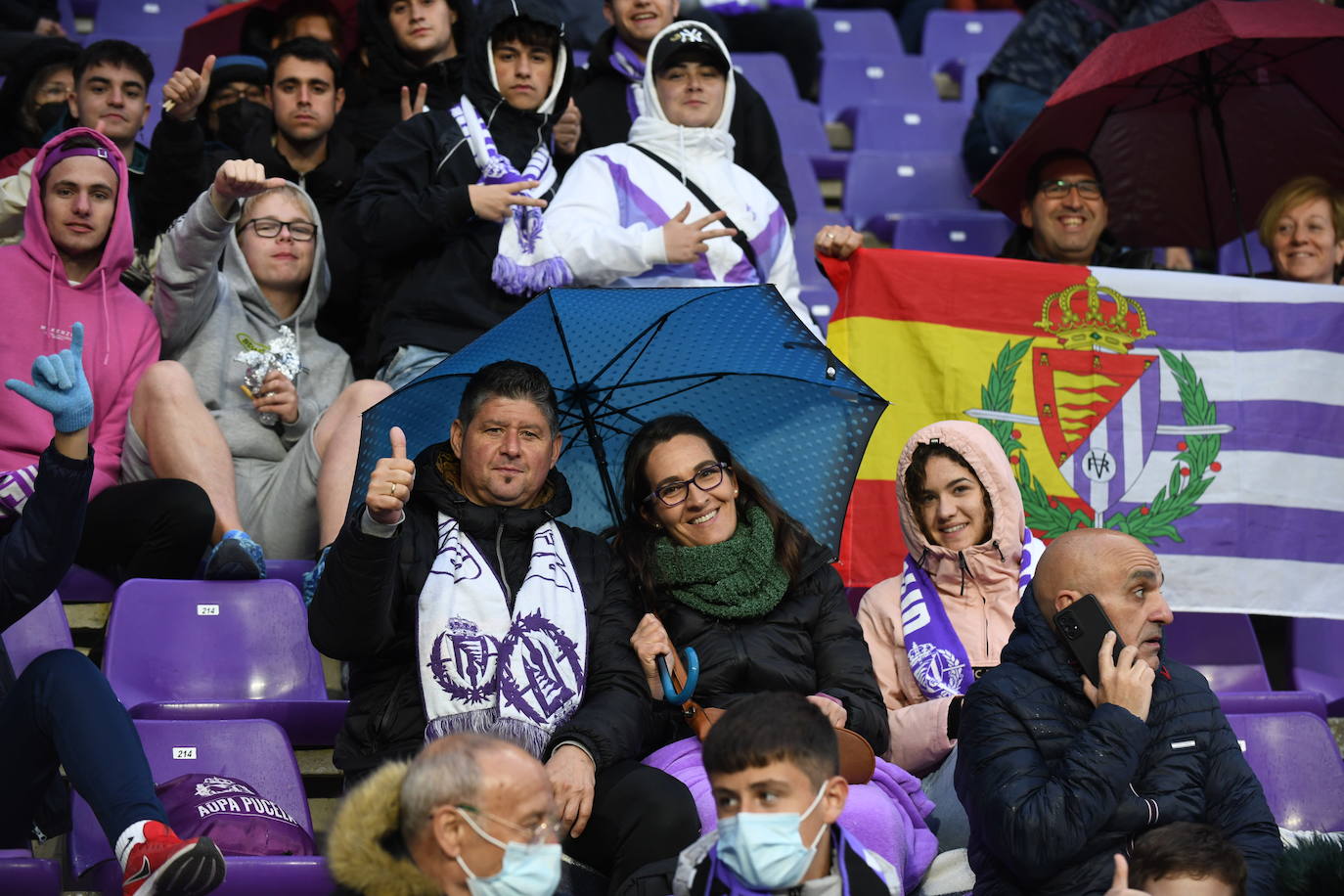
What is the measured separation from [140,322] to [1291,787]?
330 centimetres

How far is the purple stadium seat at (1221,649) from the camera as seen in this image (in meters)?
4.87

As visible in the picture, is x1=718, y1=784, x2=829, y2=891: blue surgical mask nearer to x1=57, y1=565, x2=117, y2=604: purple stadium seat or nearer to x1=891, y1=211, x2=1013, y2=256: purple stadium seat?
x1=57, y1=565, x2=117, y2=604: purple stadium seat

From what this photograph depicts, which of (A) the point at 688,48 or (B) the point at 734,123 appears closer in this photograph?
(A) the point at 688,48

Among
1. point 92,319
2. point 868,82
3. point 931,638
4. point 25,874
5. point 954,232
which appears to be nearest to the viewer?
point 25,874

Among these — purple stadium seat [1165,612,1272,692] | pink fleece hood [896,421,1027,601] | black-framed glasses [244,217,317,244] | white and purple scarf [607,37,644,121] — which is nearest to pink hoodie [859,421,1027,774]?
pink fleece hood [896,421,1027,601]

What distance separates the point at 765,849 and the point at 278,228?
308 cm

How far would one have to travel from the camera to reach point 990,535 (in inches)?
165

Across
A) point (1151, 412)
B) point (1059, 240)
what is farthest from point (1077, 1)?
point (1151, 412)

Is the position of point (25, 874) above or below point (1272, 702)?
above

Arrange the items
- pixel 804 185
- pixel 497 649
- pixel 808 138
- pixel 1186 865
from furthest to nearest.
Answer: pixel 808 138 → pixel 804 185 → pixel 497 649 → pixel 1186 865

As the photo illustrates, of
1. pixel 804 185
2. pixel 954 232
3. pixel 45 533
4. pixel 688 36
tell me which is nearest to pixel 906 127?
pixel 804 185

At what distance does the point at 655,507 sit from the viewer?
153 inches

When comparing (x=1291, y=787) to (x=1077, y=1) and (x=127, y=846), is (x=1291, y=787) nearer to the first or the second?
(x=127, y=846)

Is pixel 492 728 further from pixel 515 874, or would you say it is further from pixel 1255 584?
pixel 1255 584
